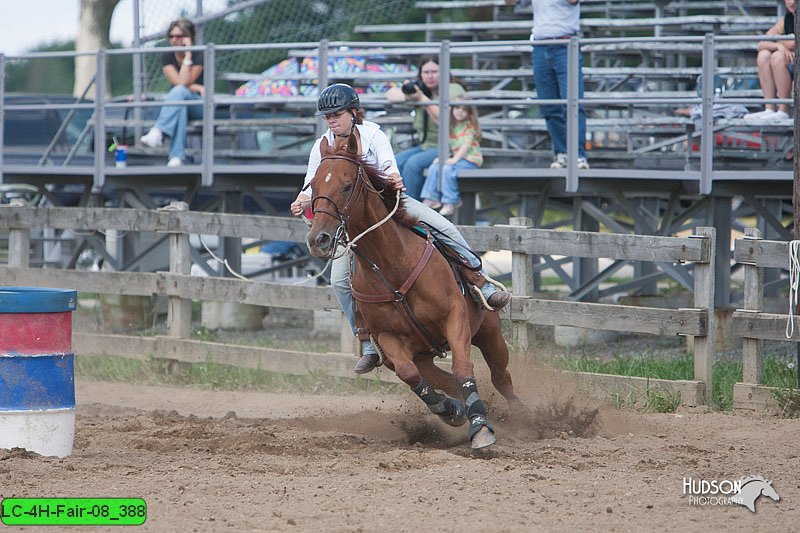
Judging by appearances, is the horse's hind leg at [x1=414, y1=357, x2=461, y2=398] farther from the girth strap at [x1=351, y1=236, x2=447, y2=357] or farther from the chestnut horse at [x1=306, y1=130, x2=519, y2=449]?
the girth strap at [x1=351, y1=236, x2=447, y2=357]

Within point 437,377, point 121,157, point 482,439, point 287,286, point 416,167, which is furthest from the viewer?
point 121,157

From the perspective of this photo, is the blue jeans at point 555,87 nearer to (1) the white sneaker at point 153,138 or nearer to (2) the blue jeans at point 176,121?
(2) the blue jeans at point 176,121

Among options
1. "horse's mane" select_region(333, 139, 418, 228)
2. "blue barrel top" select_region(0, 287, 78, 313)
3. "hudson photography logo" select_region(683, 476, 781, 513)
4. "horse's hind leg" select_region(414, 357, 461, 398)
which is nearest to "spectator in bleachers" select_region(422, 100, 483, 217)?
"horse's hind leg" select_region(414, 357, 461, 398)

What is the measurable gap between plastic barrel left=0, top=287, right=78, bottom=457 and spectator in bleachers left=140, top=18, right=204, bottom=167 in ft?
23.0

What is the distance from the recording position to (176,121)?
47.0 feet

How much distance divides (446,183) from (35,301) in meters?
6.01

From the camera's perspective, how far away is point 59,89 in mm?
46906

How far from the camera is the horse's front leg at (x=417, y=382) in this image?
7.50 meters

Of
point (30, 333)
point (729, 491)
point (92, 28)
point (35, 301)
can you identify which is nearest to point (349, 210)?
point (35, 301)

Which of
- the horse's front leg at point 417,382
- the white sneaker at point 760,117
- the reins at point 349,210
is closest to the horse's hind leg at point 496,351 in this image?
the horse's front leg at point 417,382

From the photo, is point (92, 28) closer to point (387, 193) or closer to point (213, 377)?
point (213, 377)

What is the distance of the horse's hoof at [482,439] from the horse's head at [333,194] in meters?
1.50

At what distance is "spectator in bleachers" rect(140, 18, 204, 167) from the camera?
46.6ft

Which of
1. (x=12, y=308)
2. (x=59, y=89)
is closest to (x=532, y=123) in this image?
(x=12, y=308)
